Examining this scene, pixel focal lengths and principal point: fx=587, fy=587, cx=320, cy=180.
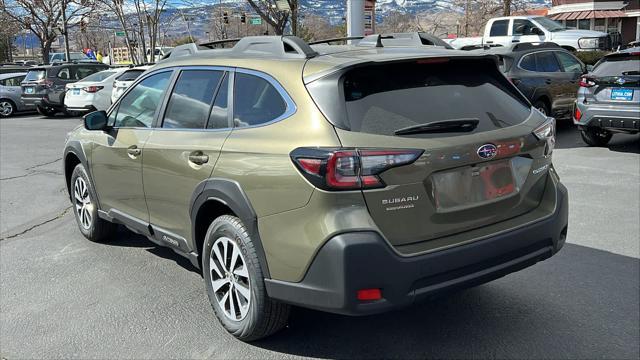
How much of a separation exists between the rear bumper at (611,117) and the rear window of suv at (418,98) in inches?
243

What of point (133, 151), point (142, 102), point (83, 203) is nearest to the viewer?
point (133, 151)

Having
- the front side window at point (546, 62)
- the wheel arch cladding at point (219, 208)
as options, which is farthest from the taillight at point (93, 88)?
the wheel arch cladding at point (219, 208)

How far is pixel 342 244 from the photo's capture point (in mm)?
2789

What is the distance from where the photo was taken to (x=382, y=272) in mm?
2834

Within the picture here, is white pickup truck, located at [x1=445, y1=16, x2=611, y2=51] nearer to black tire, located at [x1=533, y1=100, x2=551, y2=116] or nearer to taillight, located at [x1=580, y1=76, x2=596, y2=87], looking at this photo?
black tire, located at [x1=533, y1=100, x2=551, y2=116]

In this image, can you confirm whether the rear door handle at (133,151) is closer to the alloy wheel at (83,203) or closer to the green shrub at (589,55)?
the alloy wheel at (83,203)

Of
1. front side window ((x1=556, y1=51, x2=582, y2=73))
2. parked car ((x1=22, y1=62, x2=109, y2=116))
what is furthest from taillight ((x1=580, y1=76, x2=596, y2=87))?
parked car ((x1=22, y1=62, x2=109, y2=116))

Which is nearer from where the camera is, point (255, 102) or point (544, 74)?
point (255, 102)

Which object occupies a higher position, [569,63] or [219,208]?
[569,63]

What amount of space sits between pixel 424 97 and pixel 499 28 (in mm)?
19546

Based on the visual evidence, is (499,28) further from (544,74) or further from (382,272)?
(382,272)

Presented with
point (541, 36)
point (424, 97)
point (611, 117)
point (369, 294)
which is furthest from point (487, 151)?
point (541, 36)

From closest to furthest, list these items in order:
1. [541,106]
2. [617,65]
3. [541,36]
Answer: [617,65] → [541,106] → [541,36]

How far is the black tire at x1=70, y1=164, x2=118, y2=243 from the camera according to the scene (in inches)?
213
